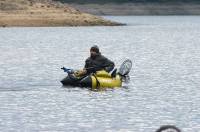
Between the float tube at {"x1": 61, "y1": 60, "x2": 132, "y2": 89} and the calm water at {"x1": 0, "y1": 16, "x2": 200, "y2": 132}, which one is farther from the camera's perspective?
the float tube at {"x1": 61, "y1": 60, "x2": 132, "y2": 89}

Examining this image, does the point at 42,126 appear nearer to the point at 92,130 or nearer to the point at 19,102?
the point at 92,130

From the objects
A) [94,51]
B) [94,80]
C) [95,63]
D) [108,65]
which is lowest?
[94,80]

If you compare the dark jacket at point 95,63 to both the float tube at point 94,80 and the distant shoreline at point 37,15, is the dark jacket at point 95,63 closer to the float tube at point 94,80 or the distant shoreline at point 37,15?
the float tube at point 94,80

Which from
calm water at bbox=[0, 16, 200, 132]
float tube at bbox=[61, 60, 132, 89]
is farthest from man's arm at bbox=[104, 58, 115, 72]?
calm water at bbox=[0, 16, 200, 132]

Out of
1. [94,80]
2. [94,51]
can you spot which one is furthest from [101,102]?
[94,80]

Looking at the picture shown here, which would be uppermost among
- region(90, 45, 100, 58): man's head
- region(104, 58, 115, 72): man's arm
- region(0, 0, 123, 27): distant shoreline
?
region(90, 45, 100, 58): man's head

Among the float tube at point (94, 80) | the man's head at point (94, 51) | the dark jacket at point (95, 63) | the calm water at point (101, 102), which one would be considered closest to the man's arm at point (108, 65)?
the dark jacket at point (95, 63)

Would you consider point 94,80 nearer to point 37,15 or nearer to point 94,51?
point 94,51

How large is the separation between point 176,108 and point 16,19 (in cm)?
13863

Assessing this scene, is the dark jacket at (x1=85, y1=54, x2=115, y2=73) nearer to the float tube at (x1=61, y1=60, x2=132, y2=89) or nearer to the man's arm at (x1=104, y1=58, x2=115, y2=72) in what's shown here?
the man's arm at (x1=104, y1=58, x2=115, y2=72)

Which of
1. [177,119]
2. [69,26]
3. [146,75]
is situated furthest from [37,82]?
[69,26]

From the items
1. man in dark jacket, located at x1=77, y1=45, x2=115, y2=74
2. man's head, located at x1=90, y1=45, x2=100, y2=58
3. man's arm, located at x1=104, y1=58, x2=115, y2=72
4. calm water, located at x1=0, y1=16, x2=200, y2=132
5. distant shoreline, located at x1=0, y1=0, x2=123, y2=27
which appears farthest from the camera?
distant shoreline, located at x1=0, y1=0, x2=123, y2=27

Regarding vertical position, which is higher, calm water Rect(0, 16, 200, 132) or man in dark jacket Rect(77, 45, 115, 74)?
man in dark jacket Rect(77, 45, 115, 74)

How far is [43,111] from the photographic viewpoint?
1582 inches
